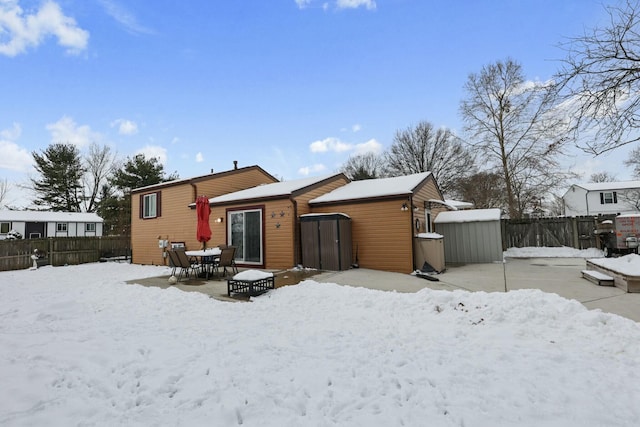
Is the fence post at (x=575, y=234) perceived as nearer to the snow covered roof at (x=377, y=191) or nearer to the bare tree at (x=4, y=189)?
the snow covered roof at (x=377, y=191)

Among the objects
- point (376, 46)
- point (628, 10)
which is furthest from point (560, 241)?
point (628, 10)

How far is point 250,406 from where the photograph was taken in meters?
2.54

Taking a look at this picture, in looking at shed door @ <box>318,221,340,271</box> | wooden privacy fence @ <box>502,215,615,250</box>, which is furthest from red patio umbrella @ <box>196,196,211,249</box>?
wooden privacy fence @ <box>502,215,615,250</box>

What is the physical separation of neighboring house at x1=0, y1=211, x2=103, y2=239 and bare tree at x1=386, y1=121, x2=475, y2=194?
30385 mm

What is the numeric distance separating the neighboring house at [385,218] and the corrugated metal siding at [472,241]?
6.60 ft

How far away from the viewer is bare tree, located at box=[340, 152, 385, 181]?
30047 mm

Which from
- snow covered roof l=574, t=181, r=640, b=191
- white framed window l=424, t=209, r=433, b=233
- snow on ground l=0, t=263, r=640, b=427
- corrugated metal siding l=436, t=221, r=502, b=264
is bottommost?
snow on ground l=0, t=263, r=640, b=427

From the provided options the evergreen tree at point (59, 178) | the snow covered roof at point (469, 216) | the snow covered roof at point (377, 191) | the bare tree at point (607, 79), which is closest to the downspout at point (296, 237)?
the snow covered roof at point (377, 191)

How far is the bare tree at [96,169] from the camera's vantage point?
3039 cm

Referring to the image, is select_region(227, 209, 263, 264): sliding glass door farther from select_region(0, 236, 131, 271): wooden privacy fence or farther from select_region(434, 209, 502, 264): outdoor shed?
select_region(0, 236, 131, 271): wooden privacy fence

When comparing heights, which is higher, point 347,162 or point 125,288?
point 347,162

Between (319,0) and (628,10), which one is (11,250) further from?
(628,10)

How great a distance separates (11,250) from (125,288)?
10.2m

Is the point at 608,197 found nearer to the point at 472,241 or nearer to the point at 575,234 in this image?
the point at 575,234
